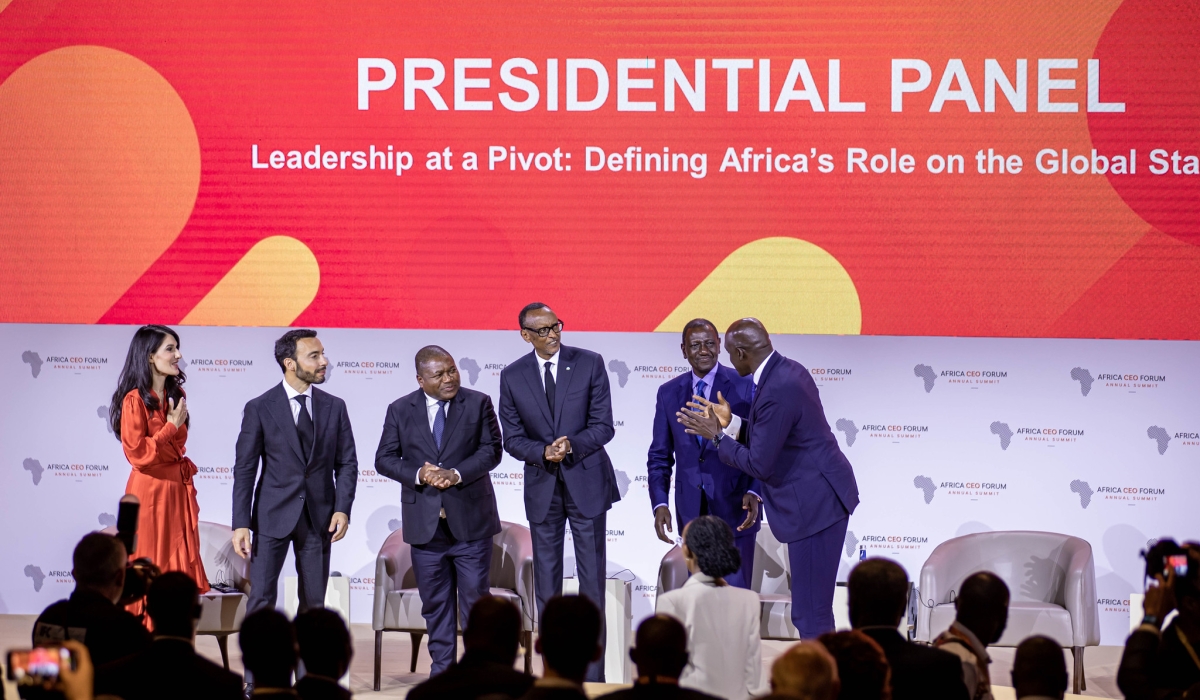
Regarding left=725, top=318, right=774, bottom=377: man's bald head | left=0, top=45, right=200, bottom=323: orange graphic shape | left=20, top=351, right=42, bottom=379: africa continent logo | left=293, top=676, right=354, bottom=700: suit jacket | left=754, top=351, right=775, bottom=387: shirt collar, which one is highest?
left=0, top=45, right=200, bottom=323: orange graphic shape

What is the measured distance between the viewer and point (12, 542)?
7.43 m

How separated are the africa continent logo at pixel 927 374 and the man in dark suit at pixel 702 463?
1513 millimetres

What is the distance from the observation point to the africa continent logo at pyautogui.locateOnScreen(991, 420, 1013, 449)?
6.98 metres

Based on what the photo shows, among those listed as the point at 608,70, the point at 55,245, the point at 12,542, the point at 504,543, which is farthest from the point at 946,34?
the point at 12,542

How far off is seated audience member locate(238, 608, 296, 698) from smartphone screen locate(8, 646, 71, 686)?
489 millimetres

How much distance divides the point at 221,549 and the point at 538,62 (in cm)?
314

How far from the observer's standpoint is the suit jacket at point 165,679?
9.95 feet

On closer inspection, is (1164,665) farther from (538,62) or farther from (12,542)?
(12,542)

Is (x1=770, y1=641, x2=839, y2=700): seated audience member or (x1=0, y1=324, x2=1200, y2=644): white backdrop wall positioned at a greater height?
(x1=0, y1=324, x2=1200, y2=644): white backdrop wall

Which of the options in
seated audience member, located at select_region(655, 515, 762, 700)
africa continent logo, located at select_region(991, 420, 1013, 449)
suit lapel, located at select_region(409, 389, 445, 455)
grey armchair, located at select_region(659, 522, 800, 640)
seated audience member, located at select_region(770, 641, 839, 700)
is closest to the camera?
seated audience member, located at select_region(770, 641, 839, 700)

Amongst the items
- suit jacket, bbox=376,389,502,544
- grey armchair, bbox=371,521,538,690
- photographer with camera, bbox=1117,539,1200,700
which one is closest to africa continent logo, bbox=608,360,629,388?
grey armchair, bbox=371,521,538,690

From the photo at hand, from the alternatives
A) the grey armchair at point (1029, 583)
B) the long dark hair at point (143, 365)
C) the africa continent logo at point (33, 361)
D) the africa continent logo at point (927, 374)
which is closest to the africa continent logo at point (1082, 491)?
the grey armchair at point (1029, 583)

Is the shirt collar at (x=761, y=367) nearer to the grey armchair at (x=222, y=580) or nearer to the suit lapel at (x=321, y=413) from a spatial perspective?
the suit lapel at (x=321, y=413)

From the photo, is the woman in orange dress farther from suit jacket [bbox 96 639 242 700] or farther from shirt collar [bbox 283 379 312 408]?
suit jacket [bbox 96 639 242 700]
